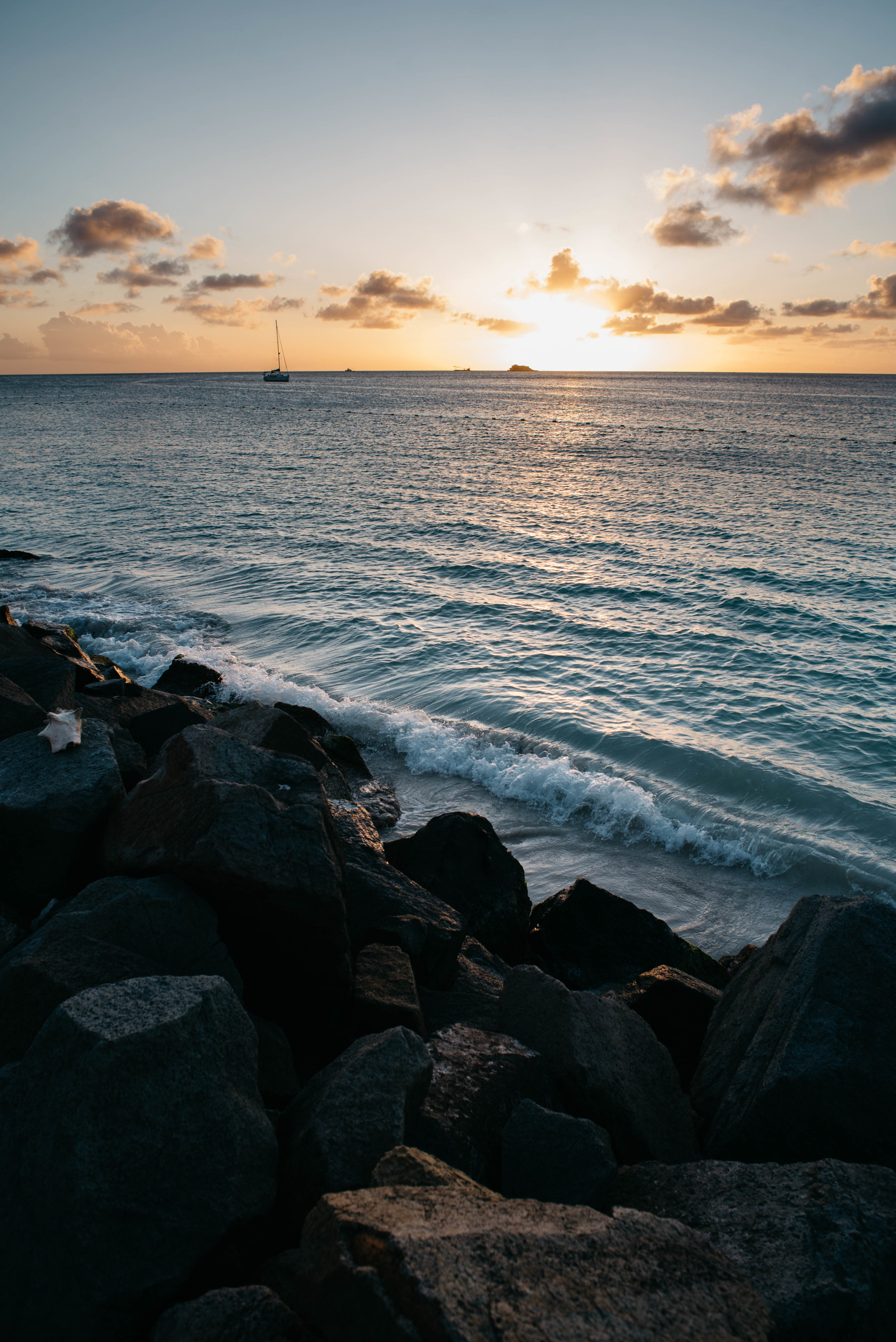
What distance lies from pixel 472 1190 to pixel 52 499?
117 ft

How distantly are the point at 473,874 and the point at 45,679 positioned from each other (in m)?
4.41

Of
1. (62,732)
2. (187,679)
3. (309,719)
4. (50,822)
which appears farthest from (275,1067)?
(187,679)

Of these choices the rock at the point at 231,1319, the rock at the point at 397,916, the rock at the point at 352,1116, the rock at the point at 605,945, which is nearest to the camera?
the rock at the point at 231,1319

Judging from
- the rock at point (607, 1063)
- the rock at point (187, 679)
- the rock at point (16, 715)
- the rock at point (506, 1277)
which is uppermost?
the rock at point (16, 715)

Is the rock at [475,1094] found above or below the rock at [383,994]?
below

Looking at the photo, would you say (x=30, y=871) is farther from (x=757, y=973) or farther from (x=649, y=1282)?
(x=757, y=973)

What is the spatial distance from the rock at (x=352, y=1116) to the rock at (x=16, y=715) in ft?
13.0

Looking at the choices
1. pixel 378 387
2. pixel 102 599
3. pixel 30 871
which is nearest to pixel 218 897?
pixel 30 871

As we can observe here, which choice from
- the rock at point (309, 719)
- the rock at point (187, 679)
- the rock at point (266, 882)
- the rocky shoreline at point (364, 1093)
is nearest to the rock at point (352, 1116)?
the rocky shoreline at point (364, 1093)

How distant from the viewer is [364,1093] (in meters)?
3.21

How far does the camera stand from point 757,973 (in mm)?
4715

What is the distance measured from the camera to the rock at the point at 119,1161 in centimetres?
254

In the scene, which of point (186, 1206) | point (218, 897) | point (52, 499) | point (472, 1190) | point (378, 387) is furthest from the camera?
point (378, 387)

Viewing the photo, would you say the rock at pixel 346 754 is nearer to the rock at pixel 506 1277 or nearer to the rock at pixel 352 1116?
the rock at pixel 352 1116
